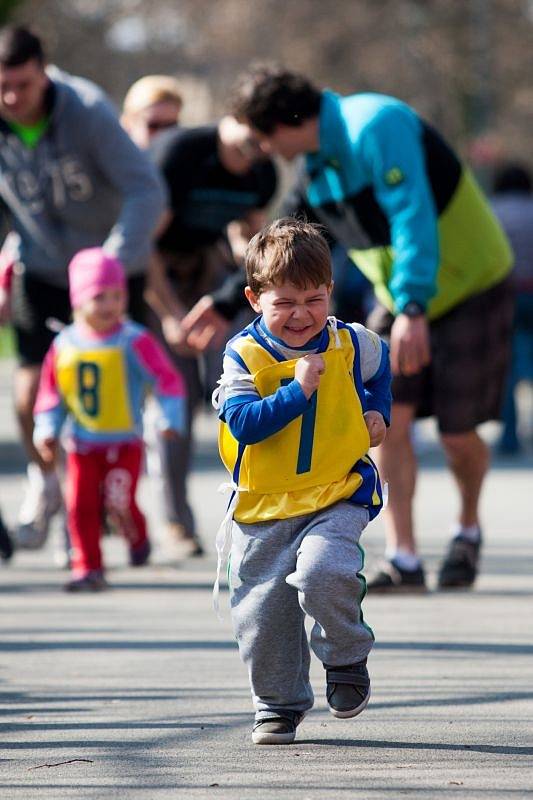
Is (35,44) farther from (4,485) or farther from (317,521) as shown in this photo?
(4,485)

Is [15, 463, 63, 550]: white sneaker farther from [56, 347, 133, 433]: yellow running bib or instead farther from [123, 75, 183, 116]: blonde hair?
[123, 75, 183, 116]: blonde hair

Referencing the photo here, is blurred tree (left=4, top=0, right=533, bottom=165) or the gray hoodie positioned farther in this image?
blurred tree (left=4, top=0, right=533, bottom=165)

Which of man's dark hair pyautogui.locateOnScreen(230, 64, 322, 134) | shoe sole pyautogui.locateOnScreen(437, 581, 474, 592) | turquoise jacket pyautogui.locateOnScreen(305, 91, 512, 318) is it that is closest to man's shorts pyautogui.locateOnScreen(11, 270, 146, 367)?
turquoise jacket pyautogui.locateOnScreen(305, 91, 512, 318)

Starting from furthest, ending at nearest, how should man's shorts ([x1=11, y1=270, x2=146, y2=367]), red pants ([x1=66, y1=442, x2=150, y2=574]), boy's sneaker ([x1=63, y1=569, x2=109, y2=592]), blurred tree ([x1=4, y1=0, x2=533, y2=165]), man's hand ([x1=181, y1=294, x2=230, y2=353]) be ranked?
1. blurred tree ([x1=4, y1=0, x2=533, y2=165])
2. man's shorts ([x1=11, y1=270, x2=146, y2=367])
3. red pants ([x1=66, y1=442, x2=150, y2=574])
4. boy's sneaker ([x1=63, y1=569, x2=109, y2=592])
5. man's hand ([x1=181, y1=294, x2=230, y2=353])

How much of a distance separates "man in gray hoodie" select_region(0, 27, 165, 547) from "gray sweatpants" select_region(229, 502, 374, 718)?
376cm

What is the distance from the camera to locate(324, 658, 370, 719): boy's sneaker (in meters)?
4.55

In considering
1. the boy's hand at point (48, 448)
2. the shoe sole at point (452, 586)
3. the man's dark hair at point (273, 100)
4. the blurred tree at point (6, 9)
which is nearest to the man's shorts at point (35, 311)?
the boy's hand at point (48, 448)

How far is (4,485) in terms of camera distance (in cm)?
1306

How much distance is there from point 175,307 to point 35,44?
147 cm

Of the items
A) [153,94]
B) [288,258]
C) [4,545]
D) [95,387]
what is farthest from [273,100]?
[153,94]

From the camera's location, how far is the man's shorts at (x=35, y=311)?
28.7 feet

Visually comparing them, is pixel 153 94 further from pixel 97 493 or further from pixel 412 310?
pixel 412 310

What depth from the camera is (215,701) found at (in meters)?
5.20

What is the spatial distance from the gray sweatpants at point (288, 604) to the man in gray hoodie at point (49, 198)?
376 cm
